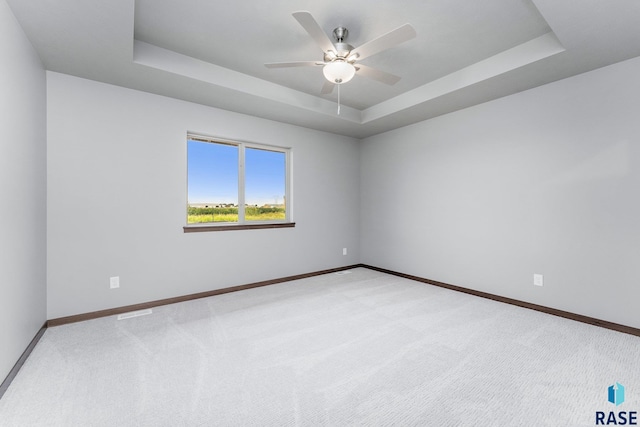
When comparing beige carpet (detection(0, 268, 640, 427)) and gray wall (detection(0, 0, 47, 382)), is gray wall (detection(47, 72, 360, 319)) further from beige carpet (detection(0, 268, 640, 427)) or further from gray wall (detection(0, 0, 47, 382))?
beige carpet (detection(0, 268, 640, 427))

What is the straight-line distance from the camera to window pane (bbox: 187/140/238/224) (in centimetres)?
356

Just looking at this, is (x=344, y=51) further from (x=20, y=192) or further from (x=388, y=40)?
(x=20, y=192)

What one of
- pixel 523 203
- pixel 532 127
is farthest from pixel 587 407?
pixel 532 127

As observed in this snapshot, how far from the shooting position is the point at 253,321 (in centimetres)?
275

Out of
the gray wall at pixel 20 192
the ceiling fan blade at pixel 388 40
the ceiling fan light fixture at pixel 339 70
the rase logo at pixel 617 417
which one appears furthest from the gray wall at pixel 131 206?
the rase logo at pixel 617 417

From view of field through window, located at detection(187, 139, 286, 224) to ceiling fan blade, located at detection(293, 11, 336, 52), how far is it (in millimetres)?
2167

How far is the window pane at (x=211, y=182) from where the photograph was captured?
140 inches

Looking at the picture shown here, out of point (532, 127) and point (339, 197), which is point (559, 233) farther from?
point (339, 197)

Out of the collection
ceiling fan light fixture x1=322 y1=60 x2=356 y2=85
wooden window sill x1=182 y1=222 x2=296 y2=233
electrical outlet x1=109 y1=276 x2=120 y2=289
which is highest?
ceiling fan light fixture x1=322 y1=60 x2=356 y2=85

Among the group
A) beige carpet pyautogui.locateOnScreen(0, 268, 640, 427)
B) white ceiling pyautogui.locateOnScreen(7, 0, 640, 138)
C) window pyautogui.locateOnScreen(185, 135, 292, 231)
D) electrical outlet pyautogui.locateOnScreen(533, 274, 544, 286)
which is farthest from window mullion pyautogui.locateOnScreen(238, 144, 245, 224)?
electrical outlet pyautogui.locateOnScreen(533, 274, 544, 286)

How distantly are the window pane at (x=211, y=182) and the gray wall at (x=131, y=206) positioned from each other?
0.19 m

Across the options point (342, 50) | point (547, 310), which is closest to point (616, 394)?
point (547, 310)

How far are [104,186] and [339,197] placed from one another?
3207 mm

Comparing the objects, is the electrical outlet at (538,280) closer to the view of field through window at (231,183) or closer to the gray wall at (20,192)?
the view of field through window at (231,183)
